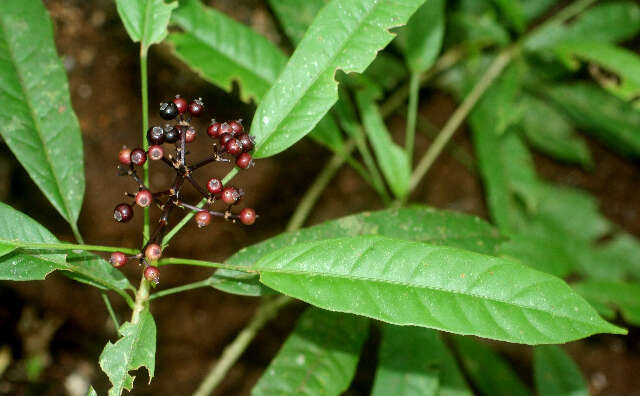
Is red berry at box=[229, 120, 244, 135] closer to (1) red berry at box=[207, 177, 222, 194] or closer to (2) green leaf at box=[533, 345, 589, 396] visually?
(1) red berry at box=[207, 177, 222, 194]

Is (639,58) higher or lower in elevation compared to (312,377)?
higher

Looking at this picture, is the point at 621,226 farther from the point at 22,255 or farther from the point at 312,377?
the point at 22,255

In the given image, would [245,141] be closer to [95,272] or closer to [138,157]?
[138,157]

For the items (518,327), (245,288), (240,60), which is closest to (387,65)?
(240,60)

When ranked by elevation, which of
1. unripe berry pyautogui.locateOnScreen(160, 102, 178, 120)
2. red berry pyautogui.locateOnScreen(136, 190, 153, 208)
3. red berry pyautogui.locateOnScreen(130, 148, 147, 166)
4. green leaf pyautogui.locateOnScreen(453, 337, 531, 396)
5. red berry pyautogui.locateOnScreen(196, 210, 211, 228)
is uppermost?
unripe berry pyautogui.locateOnScreen(160, 102, 178, 120)

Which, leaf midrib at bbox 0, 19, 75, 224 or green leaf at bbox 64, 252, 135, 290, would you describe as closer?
green leaf at bbox 64, 252, 135, 290

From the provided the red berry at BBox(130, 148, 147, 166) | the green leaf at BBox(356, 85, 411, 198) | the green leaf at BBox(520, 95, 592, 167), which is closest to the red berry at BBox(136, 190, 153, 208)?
the red berry at BBox(130, 148, 147, 166)
